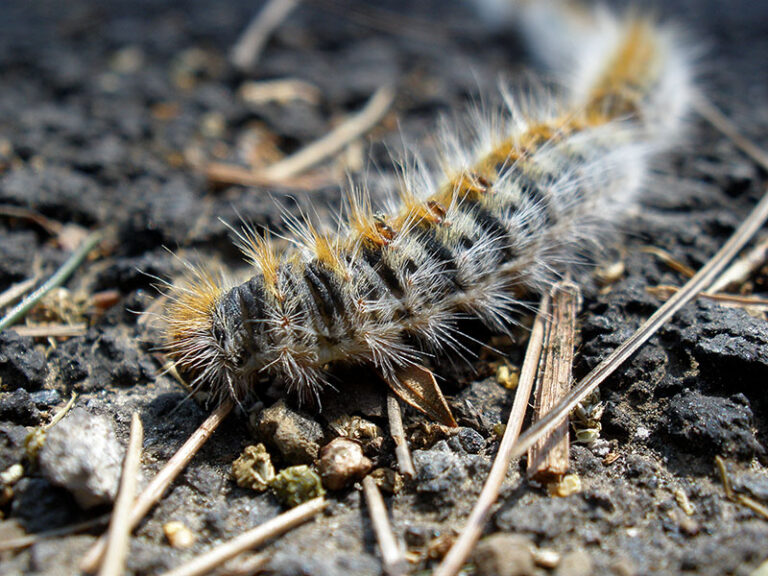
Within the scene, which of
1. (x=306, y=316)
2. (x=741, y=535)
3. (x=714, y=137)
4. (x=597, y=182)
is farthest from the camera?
(x=714, y=137)

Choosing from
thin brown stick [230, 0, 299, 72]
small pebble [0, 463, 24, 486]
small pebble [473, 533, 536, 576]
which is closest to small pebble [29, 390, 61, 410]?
small pebble [0, 463, 24, 486]

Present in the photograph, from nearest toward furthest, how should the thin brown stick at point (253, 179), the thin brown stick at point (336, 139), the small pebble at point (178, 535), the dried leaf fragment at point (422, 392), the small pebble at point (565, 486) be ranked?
the small pebble at point (178, 535)
the small pebble at point (565, 486)
the dried leaf fragment at point (422, 392)
the thin brown stick at point (253, 179)
the thin brown stick at point (336, 139)

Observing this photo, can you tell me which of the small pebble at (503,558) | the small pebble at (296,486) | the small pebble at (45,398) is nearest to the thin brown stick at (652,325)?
the small pebble at (503,558)

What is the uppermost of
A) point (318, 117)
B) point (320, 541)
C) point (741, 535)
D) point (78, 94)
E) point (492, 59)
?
point (492, 59)

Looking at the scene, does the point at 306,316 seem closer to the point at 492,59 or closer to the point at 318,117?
the point at 318,117

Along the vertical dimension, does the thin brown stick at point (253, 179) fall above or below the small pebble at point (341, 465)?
above

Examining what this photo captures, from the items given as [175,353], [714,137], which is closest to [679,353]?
[175,353]

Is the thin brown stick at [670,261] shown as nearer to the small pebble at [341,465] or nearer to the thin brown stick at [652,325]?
the thin brown stick at [652,325]

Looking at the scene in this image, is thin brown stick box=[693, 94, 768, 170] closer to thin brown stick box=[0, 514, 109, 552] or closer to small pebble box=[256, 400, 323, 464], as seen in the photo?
small pebble box=[256, 400, 323, 464]
